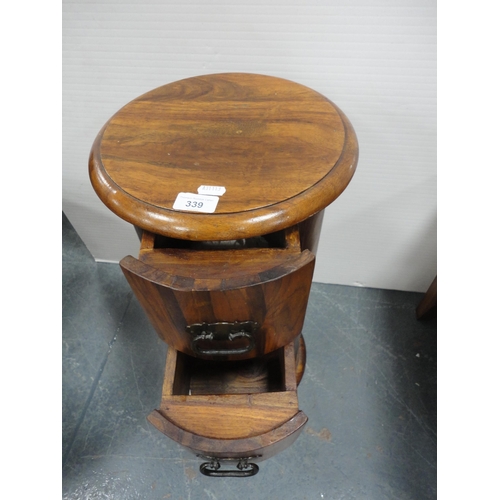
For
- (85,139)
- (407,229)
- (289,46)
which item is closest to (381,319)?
(407,229)

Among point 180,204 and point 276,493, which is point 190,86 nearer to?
point 180,204

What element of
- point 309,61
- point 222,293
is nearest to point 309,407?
point 222,293

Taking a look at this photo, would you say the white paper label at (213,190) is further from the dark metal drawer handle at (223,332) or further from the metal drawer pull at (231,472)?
the metal drawer pull at (231,472)

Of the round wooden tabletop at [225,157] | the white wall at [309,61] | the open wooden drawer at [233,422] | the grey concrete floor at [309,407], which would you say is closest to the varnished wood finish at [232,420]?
the open wooden drawer at [233,422]

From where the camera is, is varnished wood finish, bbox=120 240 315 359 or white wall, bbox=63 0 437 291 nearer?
varnished wood finish, bbox=120 240 315 359

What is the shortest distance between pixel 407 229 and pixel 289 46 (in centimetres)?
55

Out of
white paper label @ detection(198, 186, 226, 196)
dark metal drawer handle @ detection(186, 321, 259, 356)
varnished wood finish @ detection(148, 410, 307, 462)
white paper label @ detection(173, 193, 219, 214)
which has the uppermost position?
white paper label @ detection(198, 186, 226, 196)

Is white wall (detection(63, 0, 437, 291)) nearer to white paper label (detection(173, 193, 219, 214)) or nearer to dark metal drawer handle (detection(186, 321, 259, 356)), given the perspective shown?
white paper label (detection(173, 193, 219, 214))

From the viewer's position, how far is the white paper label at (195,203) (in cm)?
57

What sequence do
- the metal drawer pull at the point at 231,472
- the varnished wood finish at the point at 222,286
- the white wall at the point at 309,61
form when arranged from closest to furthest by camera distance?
the varnished wood finish at the point at 222,286, the metal drawer pull at the point at 231,472, the white wall at the point at 309,61

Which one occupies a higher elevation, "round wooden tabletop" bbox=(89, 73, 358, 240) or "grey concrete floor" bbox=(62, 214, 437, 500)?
"round wooden tabletop" bbox=(89, 73, 358, 240)

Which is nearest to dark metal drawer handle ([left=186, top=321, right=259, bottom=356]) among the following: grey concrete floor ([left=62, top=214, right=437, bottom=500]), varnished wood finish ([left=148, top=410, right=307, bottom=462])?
varnished wood finish ([left=148, top=410, right=307, bottom=462])

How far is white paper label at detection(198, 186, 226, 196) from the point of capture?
1.92ft

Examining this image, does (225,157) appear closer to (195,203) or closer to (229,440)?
(195,203)
